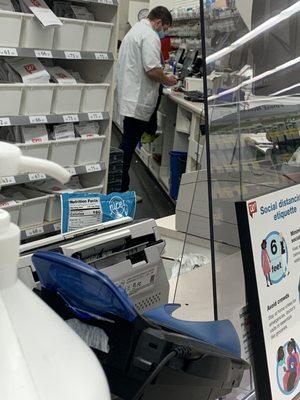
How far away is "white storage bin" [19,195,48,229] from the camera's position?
3.30m

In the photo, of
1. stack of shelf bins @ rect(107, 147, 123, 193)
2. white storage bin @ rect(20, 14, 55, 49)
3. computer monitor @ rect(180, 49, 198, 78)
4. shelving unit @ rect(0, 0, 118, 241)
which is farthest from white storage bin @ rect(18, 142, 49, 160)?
computer monitor @ rect(180, 49, 198, 78)

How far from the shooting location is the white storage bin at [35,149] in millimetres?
3173

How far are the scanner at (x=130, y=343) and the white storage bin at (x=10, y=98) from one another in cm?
249

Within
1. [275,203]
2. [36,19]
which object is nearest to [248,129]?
[275,203]

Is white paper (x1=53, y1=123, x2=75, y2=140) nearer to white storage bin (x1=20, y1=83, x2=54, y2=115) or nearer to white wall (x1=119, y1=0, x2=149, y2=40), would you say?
white storage bin (x1=20, y1=83, x2=54, y2=115)

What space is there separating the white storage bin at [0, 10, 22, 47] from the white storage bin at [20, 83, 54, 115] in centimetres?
27

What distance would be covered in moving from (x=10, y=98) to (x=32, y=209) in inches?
29.8

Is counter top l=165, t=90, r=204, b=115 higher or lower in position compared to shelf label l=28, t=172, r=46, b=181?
higher

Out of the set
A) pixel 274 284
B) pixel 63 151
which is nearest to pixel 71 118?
pixel 63 151

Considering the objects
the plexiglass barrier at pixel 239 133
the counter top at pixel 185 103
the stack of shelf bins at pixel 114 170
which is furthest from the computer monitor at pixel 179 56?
the plexiglass barrier at pixel 239 133

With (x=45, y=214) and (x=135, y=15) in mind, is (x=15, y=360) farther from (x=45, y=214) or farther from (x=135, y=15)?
(x=135, y=15)

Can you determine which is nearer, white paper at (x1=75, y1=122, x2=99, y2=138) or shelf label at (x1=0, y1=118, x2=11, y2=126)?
shelf label at (x1=0, y1=118, x2=11, y2=126)

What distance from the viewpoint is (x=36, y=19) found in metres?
2.98

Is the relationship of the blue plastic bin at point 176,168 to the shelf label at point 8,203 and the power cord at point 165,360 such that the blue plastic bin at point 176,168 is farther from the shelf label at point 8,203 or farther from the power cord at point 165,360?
the power cord at point 165,360
